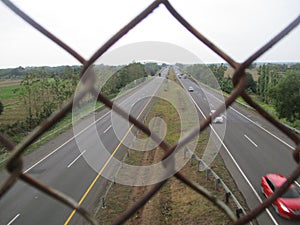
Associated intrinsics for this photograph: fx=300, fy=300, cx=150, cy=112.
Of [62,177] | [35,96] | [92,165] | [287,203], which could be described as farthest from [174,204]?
[35,96]

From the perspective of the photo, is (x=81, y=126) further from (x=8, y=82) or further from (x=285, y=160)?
(x=8, y=82)

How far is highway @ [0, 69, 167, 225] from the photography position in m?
6.03

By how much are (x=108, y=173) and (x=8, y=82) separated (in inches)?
752

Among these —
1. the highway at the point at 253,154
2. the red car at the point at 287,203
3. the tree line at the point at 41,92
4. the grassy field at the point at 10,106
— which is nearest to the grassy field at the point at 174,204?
the highway at the point at 253,154

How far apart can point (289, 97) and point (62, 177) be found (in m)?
9.30

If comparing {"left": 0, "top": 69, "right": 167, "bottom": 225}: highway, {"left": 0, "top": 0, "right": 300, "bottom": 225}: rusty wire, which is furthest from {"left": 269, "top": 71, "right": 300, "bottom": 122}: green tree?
{"left": 0, "top": 0, "right": 300, "bottom": 225}: rusty wire

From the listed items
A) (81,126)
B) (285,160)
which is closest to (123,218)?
(285,160)

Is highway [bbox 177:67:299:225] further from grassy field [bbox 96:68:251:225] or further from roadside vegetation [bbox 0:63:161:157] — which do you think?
roadside vegetation [bbox 0:63:161:157]

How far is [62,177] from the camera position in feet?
26.7

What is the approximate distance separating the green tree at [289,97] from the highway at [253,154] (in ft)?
3.11

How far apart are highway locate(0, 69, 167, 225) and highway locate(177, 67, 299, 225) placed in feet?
11.0

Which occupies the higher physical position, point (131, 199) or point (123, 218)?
point (123, 218)

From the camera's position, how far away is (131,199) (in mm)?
Result: 6527

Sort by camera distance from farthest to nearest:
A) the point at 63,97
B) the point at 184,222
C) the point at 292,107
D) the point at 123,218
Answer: the point at 63,97, the point at 292,107, the point at 184,222, the point at 123,218
